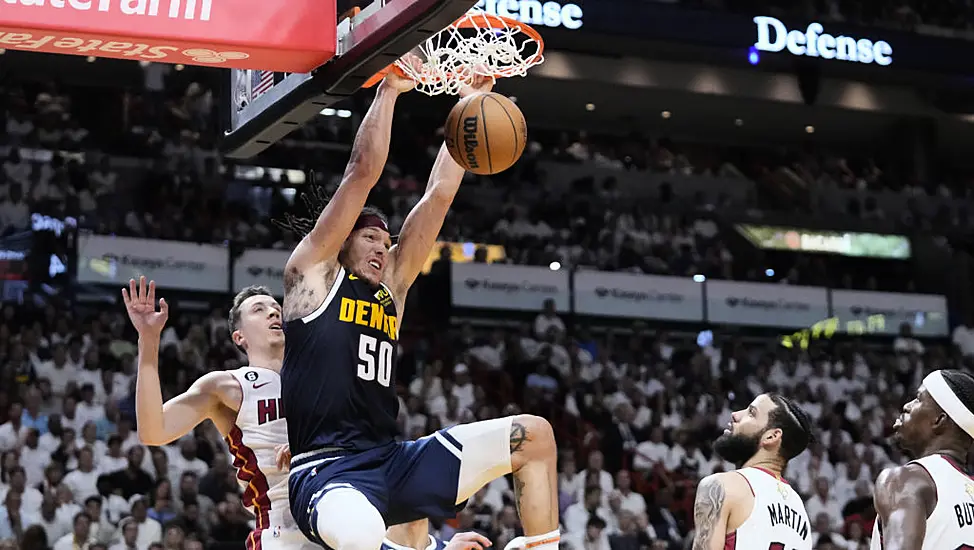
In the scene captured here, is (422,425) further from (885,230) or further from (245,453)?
(885,230)

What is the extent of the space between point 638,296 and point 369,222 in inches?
560

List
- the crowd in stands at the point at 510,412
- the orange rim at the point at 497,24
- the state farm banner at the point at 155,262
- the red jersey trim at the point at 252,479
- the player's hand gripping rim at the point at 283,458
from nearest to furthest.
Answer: the player's hand gripping rim at the point at 283,458, the orange rim at the point at 497,24, the red jersey trim at the point at 252,479, the crowd in stands at the point at 510,412, the state farm banner at the point at 155,262

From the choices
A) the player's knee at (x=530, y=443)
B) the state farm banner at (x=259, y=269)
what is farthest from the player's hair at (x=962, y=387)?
the state farm banner at (x=259, y=269)

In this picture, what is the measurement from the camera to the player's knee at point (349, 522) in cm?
477

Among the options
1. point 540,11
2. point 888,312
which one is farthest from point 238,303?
point 888,312

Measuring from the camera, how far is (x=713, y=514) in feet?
17.9

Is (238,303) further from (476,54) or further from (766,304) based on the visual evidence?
(766,304)

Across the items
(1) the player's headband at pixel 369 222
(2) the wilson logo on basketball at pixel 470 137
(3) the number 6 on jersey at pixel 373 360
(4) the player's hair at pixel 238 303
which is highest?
(2) the wilson logo on basketball at pixel 470 137

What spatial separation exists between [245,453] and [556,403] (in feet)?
34.8

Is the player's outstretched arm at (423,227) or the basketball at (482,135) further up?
the basketball at (482,135)

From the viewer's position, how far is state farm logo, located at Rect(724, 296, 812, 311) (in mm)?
19984

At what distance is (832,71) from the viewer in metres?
21.7

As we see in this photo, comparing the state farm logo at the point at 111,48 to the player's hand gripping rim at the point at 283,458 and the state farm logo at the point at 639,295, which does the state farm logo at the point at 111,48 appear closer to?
the player's hand gripping rim at the point at 283,458

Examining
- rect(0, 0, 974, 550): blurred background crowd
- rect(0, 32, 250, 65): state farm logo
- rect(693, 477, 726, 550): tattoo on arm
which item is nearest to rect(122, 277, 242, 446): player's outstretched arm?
rect(0, 32, 250, 65): state farm logo
